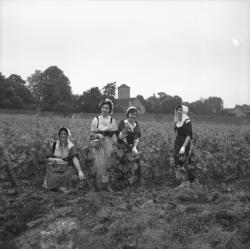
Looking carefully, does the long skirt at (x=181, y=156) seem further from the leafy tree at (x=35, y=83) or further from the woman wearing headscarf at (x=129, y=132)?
the leafy tree at (x=35, y=83)

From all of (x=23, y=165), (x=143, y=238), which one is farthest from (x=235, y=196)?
(x=23, y=165)

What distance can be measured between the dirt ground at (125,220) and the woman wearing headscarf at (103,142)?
11.7 inches

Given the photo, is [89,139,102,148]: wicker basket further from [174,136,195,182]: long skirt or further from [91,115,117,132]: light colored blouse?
[174,136,195,182]: long skirt

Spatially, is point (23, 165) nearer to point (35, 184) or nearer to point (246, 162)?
point (35, 184)

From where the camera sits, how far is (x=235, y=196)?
4219 mm

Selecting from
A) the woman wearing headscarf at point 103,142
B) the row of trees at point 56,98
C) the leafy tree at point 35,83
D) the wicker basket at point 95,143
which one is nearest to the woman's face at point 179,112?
the woman wearing headscarf at point 103,142

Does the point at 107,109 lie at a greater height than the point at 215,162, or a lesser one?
greater

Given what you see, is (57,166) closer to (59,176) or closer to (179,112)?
(59,176)

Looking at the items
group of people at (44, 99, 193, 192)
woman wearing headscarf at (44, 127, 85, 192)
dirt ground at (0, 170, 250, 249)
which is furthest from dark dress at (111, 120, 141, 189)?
woman wearing headscarf at (44, 127, 85, 192)

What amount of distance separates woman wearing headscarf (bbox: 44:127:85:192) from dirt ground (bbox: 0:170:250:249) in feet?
0.96

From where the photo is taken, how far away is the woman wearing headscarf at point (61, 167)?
4629 millimetres

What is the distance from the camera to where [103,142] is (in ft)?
15.3

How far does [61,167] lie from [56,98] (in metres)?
41.1

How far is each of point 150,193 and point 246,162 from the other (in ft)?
9.20
